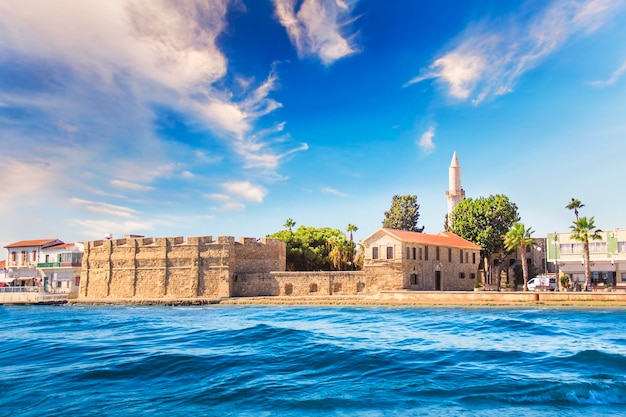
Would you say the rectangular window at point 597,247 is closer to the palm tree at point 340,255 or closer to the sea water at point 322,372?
the palm tree at point 340,255

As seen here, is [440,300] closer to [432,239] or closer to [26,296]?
[432,239]

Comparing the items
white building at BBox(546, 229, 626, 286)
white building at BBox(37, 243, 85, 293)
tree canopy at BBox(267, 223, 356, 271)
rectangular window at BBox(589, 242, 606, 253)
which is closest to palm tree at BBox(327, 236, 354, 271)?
tree canopy at BBox(267, 223, 356, 271)

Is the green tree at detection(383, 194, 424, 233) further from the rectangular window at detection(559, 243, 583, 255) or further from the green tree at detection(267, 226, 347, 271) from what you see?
the rectangular window at detection(559, 243, 583, 255)

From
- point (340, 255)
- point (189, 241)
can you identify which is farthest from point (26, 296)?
point (340, 255)

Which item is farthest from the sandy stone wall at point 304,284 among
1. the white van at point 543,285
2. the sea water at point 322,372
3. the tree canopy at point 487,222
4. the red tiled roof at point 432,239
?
the sea water at point 322,372

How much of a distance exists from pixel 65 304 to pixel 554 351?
4117 cm

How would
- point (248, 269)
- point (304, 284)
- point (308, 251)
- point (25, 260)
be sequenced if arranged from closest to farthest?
point (304, 284)
point (248, 269)
point (308, 251)
point (25, 260)

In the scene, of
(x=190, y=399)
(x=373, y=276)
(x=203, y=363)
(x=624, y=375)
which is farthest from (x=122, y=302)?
(x=624, y=375)

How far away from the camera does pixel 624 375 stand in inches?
415

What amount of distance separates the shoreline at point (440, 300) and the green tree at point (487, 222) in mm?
17024

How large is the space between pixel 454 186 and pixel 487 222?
36.8 feet

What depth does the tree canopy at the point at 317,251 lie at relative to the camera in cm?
4878

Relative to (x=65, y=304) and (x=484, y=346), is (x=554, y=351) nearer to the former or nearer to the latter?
(x=484, y=346)

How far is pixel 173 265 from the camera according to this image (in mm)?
45188
